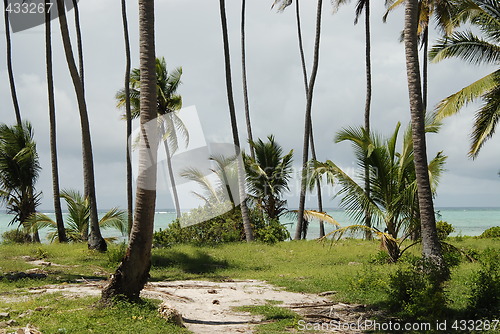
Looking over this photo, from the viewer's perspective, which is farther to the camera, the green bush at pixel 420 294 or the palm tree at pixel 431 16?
the palm tree at pixel 431 16

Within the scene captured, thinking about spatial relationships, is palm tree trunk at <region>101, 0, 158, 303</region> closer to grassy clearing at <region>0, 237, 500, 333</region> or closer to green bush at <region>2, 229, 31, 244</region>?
grassy clearing at <region>0, 237, 500, 333</region>

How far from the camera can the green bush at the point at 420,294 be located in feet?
23.7

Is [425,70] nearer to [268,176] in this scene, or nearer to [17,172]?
[268,176]

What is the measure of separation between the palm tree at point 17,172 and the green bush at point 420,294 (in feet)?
53.5

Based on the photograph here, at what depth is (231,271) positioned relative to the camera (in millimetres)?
13594

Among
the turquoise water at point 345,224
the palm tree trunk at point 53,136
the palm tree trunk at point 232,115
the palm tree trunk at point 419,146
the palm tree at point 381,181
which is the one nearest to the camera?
the palm tree trunk at point 419,146

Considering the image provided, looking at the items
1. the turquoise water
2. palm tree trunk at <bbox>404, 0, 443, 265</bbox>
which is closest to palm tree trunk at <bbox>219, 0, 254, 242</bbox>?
the turquoise water

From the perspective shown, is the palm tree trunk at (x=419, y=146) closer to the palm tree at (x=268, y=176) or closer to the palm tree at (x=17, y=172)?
the palm tree at (x=268, y=176)

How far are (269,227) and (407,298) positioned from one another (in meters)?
11.4

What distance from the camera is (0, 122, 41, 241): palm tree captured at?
19.9 metres

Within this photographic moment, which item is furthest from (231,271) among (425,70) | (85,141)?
(425,70)

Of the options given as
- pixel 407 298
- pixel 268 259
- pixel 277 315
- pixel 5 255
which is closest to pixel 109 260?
pixel 5 255

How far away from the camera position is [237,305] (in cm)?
895

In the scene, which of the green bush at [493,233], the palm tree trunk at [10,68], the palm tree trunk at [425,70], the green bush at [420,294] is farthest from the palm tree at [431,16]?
the palm tree trunk at [10,68]
